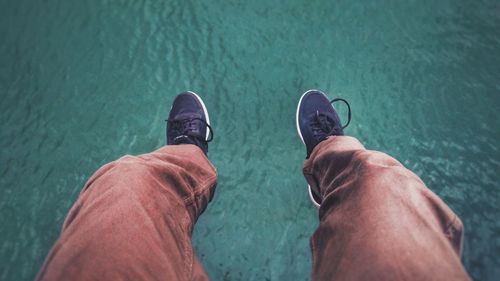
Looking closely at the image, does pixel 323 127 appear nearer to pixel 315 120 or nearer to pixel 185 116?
pixel 315 120

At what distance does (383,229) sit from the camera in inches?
16.6

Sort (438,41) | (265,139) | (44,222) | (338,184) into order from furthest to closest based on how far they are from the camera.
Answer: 1. (438,41)
2. (265,139)
3. (44,222)
4. (338,184)

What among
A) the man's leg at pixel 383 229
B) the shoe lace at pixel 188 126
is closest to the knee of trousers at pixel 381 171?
the man's leg at pixel 383 229

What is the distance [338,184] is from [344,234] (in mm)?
126

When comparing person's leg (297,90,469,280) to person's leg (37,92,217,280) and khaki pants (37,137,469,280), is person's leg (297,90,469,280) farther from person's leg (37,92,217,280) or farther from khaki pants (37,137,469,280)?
person's leg (37,92,217,280)

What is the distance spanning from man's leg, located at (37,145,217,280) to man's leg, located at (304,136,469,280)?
232 millimetres

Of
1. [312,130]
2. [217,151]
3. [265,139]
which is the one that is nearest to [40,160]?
[217,151]

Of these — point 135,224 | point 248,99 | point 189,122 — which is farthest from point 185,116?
point 135,224

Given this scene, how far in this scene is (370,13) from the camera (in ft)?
3.55

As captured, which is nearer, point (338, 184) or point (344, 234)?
point (344, 234)

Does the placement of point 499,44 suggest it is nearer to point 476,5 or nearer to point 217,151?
point 476,5

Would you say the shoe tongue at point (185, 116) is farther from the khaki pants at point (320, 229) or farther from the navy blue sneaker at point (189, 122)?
the khaki pants at point (320, 229)

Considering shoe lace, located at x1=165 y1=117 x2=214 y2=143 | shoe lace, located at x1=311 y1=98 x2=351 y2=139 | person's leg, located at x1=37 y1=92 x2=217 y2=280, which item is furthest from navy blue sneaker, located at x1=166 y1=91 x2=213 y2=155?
shoe lace, located at x1=311 y1=98 x2=351 y2=139

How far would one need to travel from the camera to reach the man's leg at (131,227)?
394 millimetres
